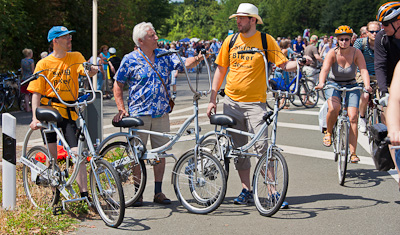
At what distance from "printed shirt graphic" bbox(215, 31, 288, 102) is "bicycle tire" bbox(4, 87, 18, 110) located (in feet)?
41.3

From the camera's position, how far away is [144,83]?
250 inches

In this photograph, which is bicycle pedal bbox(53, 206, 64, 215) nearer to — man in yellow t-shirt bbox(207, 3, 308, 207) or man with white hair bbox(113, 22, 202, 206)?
man with white hair bbox(113, 22, 202, 206)

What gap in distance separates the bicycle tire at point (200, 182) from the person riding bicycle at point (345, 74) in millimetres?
2554

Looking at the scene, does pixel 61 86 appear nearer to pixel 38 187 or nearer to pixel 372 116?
pixel 38 187

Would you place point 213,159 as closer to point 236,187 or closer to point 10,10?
point 236,187

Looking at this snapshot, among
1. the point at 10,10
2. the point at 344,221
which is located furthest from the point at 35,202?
the point at 10,10

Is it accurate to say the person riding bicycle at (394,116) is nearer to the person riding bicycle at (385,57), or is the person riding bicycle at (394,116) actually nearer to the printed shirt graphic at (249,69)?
the person riding bicycle at (385,57)

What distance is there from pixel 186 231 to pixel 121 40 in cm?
2422

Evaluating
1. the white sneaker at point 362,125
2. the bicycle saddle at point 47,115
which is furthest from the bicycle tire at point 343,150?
the bicycle saddle at point 47,115

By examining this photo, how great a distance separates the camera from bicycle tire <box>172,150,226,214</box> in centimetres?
591

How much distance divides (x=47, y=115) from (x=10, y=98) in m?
12.5

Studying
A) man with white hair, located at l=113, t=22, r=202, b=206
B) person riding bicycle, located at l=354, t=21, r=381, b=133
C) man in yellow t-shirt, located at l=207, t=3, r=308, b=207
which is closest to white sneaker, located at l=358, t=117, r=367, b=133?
person riding bicycle, located at l=354, t=21, r=381, b=133

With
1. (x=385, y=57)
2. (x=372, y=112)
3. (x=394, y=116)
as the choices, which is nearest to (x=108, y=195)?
(x=394, y=116)

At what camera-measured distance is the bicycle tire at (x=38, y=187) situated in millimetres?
6051
